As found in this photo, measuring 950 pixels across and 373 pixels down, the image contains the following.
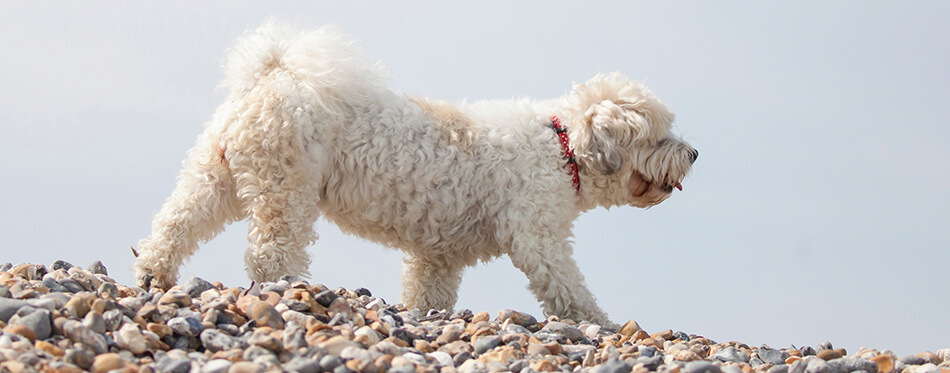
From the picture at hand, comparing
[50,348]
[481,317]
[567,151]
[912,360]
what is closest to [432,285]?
[567,151]

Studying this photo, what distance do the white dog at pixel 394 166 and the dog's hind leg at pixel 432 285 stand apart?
35cm

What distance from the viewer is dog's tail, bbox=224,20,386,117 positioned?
7223 millimetres

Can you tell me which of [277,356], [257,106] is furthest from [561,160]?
[277,356]

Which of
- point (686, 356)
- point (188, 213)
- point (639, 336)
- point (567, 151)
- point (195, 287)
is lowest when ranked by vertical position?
point (686, 356)

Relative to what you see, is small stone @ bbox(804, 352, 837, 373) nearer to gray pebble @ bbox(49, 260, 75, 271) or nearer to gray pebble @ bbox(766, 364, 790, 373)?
gray pebble @ bbox(766, 364, 790, 373)

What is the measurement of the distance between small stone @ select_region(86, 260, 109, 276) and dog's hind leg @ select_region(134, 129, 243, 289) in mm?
581

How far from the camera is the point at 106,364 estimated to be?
425cm

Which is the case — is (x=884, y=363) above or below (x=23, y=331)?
below

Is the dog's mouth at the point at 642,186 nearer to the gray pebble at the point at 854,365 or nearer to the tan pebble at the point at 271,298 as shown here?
the gray pebble at the point at 854,365

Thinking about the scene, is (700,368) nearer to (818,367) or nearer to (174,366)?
(818,367)

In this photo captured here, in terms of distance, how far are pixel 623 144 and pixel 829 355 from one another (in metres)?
2.40

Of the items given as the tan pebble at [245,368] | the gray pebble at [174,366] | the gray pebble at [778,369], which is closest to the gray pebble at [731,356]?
the gray pebble at [778,369]

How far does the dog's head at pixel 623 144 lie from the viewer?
788cm

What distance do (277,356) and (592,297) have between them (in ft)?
12.2
